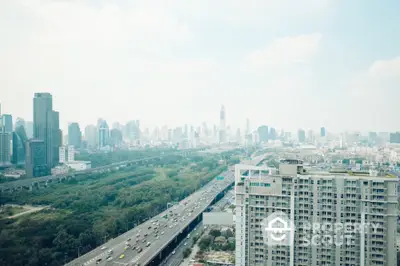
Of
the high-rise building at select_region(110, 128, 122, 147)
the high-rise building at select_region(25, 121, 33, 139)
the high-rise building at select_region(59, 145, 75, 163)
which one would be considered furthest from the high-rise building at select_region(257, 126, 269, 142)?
the high-rise building at select_region(25, 121, 33, 139)

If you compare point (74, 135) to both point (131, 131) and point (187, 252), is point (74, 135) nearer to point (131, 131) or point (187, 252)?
point (131, 131)

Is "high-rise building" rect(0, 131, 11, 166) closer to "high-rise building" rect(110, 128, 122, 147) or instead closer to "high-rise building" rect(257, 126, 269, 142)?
"high-rise building" rect(110, 128, 122, 147)

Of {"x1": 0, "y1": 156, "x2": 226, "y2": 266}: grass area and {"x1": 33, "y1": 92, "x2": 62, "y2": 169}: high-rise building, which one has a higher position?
{"x1": 33, "y1": 92, "x2": 62, "y2": 169}: high-rise building

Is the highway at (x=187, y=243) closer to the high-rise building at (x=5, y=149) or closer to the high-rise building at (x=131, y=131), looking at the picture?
the high-rise building at (x=5, y=149)

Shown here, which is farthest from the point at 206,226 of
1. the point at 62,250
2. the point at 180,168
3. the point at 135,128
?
the point at 135,128

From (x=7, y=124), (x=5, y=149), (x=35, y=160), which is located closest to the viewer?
(x=35, y=160)

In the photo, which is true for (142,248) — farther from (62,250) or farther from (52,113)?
(52,113)

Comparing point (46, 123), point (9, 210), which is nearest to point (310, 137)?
point (46, 123)

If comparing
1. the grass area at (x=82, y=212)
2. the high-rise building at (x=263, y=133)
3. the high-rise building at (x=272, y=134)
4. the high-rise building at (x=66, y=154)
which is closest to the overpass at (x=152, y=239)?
the grass area at (x=82, y=212)
